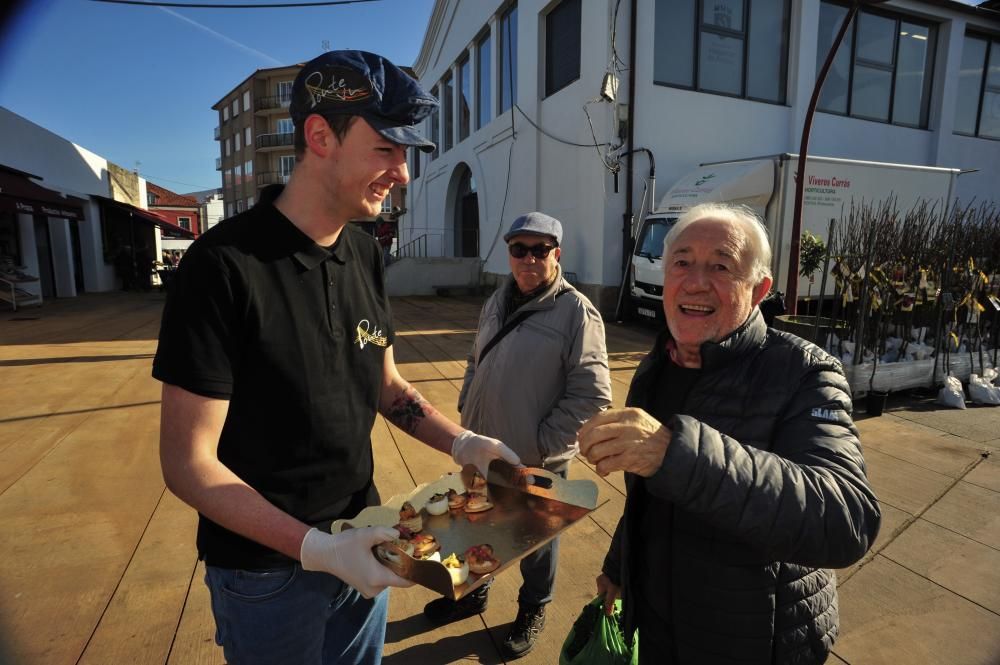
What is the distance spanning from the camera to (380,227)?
30547 mm

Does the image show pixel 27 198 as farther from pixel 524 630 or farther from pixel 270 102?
pixel 270 102

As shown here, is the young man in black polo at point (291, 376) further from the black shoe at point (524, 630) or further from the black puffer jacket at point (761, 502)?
the black shoe at point (524, 630)

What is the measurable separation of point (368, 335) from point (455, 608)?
1.81 meters

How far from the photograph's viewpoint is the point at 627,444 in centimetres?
115

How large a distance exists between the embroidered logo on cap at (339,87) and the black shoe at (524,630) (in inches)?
91.9

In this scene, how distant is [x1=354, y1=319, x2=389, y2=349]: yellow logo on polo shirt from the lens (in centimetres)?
154

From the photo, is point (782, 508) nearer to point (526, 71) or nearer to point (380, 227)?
point (526, 71)

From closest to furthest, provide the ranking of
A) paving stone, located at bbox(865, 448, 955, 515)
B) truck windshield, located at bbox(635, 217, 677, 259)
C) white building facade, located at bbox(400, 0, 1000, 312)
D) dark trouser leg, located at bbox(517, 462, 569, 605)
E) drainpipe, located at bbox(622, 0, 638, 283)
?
dark trouser leg, located at bbox(517, 462, 569, 605) < paving stone, located at bbox(865, 448, 955, 515) < truck windshield, located at bbox(635, 217, 677, 259) < drainpipe, located at bbox(622, 0, 638, 283) < white building facade, located at bbox(400, 0, 1000, 312)

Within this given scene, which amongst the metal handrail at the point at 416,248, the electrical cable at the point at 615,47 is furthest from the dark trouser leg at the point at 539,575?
the metal handrail at the point at 416,248

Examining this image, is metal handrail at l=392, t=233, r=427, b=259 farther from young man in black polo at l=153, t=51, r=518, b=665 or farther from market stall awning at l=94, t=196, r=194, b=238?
young man in black polo at l=153, t=51, r=518, b=665

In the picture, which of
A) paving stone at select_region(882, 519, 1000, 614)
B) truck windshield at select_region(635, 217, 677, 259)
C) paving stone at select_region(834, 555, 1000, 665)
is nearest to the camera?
paving stone at select_region(834, 555, 1000, 665)

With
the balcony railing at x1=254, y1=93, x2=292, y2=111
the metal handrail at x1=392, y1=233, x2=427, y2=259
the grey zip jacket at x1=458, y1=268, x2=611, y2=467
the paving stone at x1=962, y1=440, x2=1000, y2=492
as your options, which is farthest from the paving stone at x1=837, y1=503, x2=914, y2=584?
the balcony railing at x1=254, y1=93, x2=292, y2=111

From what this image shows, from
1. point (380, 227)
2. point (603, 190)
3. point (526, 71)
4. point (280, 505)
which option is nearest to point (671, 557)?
point (280, 505)

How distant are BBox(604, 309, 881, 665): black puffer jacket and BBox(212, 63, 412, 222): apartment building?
155 feet
